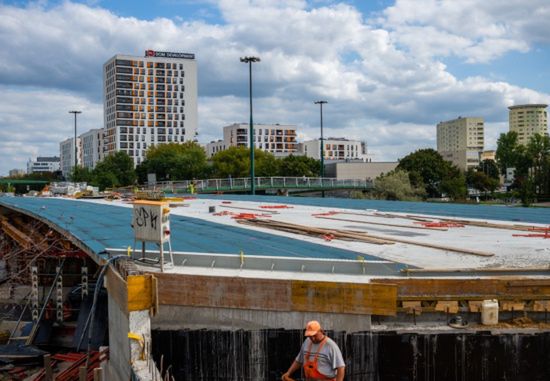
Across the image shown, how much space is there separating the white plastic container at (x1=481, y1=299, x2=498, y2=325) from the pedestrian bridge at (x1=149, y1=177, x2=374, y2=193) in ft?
165

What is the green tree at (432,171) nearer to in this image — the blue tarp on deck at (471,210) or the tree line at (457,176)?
the tree line at (457,176)

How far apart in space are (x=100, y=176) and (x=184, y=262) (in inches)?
3198

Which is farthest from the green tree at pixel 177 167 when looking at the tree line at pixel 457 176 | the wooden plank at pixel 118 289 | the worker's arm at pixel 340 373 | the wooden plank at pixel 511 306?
the worker's arm at pixel 340 373

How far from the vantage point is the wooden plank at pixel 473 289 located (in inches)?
389

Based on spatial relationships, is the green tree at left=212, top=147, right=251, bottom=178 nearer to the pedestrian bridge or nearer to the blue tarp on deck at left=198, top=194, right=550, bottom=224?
the pedestrian bridge

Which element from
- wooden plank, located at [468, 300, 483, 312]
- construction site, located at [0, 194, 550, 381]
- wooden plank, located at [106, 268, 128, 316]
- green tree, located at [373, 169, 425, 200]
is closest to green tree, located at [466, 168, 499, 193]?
green tree, located at [373, 169, 425, 200]

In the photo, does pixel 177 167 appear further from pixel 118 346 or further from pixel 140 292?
pixel 140 292

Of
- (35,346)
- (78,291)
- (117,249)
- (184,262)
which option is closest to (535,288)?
(184,262)

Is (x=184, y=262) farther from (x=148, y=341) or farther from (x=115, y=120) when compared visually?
(x=115, y=120)

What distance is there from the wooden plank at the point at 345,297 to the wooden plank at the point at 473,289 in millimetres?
374

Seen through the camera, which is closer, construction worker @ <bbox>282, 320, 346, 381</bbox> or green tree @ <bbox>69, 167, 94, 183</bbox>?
construction worker @ <bbox>282, 320, 346, 381</bbox>

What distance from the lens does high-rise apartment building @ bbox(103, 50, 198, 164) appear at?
17912cm

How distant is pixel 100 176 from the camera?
293ft

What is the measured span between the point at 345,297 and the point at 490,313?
93.5 inches
